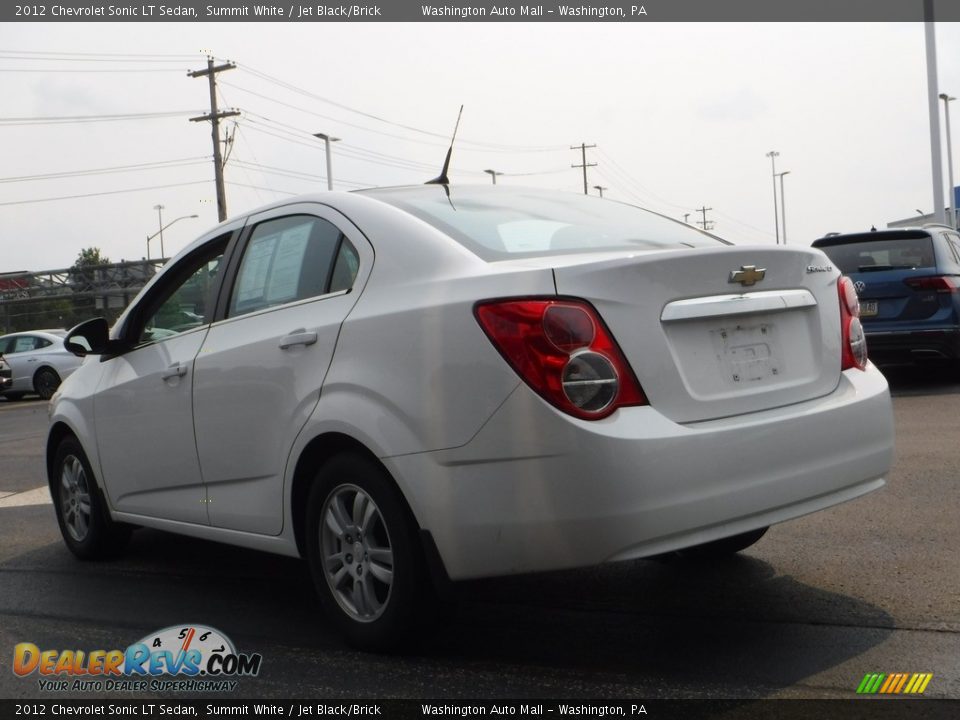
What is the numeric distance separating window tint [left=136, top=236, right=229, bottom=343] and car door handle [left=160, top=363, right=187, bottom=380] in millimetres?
195

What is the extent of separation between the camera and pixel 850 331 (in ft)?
13.2

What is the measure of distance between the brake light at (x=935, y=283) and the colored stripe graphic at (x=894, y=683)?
28.0ft

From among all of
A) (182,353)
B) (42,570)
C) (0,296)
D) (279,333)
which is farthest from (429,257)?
(0,296)

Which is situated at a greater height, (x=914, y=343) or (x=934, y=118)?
(x=934, y=118)

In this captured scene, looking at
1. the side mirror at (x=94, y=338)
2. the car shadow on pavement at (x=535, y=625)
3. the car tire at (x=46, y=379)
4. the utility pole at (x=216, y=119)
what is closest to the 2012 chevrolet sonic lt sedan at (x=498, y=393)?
the car shadow on pavement at (x=535, y=625)

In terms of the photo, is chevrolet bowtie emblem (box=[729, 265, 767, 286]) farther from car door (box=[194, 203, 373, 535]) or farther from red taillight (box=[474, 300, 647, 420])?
car door (box=[194, 203, 373, 535])

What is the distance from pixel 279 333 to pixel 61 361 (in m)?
20.3

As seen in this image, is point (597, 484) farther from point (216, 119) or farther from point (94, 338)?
point (216, 119)

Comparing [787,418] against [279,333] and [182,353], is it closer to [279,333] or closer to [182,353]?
[279,333]

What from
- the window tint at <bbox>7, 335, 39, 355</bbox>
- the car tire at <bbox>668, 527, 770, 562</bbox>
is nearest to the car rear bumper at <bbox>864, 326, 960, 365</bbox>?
the car tire at <bbox>668, 527, 770, 562</bbox>

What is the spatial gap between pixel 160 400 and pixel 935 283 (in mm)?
8580

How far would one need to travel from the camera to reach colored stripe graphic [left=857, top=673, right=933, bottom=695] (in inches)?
126

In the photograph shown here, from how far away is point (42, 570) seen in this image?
552 centimetres

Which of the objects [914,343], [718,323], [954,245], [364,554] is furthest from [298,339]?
[954,245]
